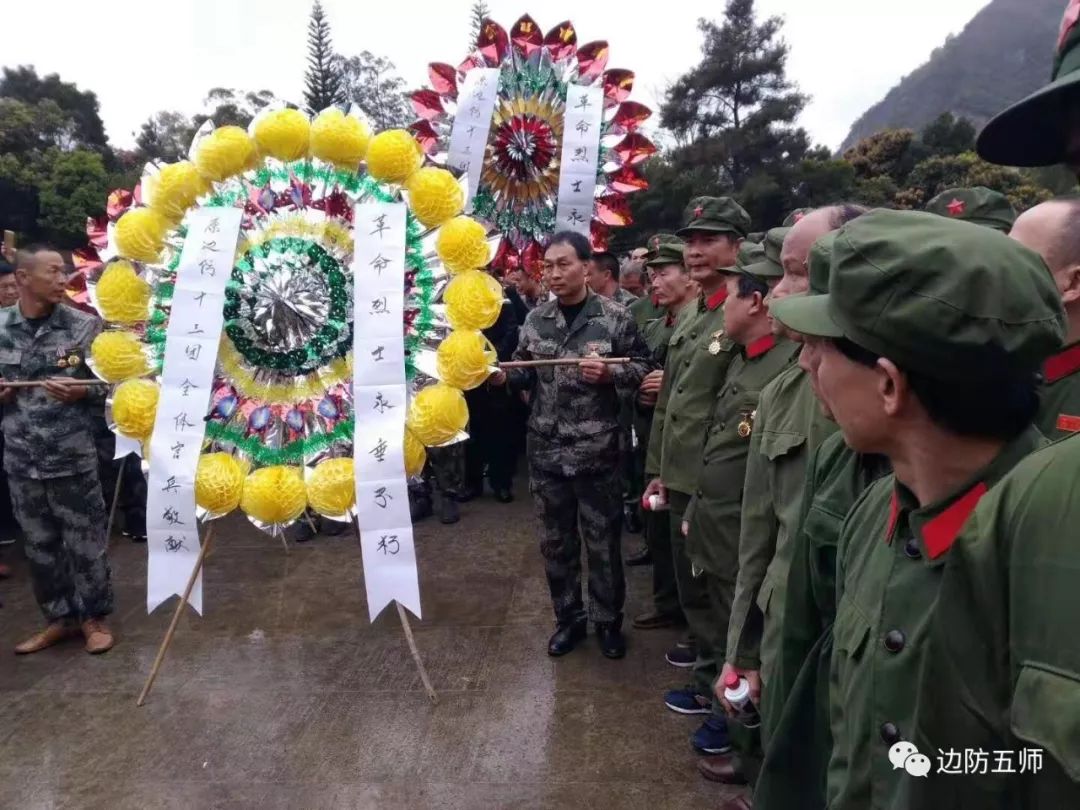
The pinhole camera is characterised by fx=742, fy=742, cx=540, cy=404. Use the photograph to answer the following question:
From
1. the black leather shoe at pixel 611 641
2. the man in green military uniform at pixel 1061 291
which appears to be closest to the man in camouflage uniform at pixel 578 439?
the black leather shoe at pixel 611 641

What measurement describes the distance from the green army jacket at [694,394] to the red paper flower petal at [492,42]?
153cm

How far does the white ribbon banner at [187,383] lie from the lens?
296cm

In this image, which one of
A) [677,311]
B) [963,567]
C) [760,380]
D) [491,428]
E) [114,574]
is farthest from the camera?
[491,428]

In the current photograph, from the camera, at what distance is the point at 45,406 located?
12.1 ft

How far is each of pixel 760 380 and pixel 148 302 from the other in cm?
249

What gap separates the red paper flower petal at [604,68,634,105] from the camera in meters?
3.55

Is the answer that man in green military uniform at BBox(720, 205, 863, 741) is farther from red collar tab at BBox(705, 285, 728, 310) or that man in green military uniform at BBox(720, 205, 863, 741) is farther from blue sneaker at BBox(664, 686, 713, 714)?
blue sneaker at BBox(664, 686, 713, 714)

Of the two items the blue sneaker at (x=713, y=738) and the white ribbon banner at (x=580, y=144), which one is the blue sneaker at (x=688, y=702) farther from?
the white ribbon banner at (x=580, y=144)

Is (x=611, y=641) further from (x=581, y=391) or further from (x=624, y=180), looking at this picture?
(x=624, y=180)

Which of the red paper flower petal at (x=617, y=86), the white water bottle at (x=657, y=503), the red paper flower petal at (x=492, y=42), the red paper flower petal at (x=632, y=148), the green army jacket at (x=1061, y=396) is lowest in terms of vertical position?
the white water bottle at (x=657, y=503)

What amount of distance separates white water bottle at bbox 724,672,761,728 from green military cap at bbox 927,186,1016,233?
2.02m

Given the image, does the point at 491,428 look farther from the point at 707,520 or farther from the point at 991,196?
the point at 991,196

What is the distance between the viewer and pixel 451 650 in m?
3.60

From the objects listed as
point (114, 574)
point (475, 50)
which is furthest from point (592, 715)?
point (114, 574)
